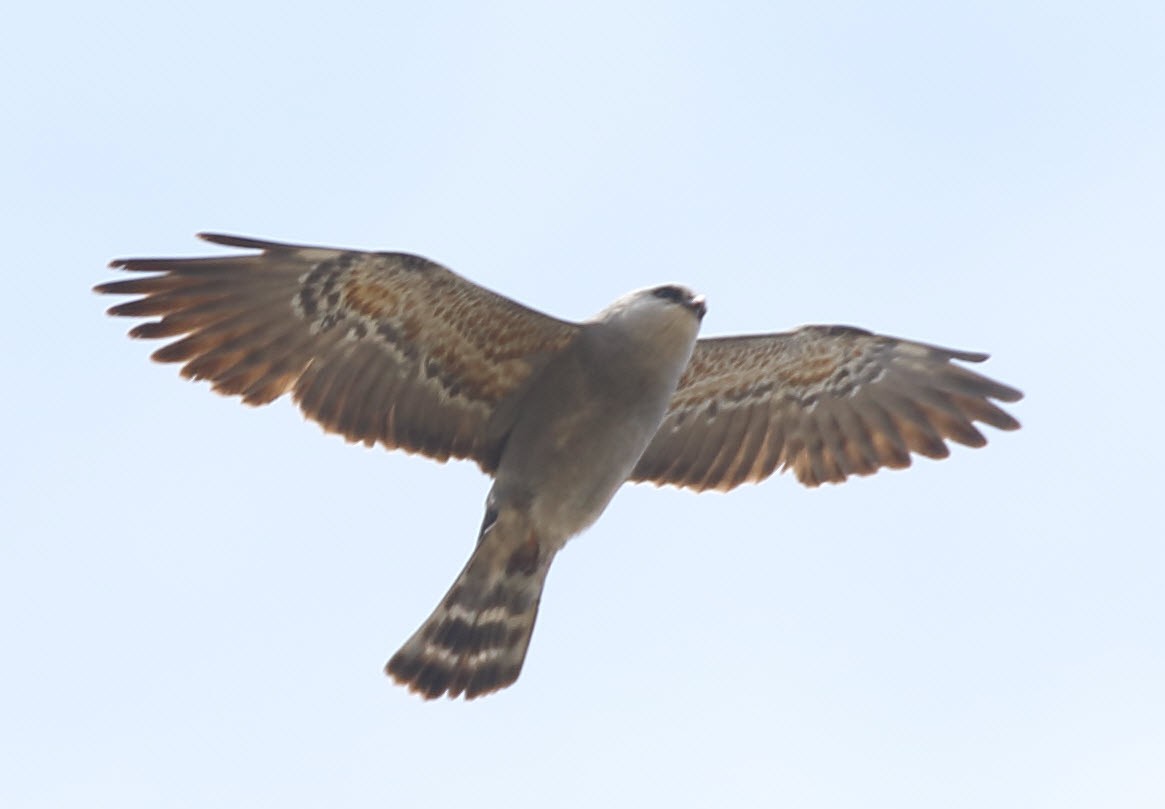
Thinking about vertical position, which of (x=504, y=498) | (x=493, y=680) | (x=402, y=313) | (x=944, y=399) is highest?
(x=944, y=399)

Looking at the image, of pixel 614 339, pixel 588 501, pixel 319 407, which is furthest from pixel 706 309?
pixel 319 407

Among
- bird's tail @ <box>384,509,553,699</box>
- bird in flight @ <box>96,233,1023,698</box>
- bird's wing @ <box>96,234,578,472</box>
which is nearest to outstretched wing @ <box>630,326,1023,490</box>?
bird in flight @ <box>96,233,1023,698</box>

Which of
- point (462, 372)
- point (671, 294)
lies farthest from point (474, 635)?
point (671, 294)

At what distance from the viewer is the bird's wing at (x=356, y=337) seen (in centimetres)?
1072

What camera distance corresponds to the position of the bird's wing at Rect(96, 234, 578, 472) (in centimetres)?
1072

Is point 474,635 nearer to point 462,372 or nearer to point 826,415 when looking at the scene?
point 462,372

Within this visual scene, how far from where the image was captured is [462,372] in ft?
36.8

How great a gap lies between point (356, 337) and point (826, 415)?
3.16 meters

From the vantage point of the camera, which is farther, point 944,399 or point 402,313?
point 944,399

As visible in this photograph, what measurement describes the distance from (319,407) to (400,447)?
528mm

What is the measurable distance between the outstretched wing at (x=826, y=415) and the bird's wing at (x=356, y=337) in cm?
140

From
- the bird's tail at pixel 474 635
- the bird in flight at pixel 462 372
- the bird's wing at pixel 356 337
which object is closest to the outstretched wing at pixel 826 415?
the bird in flight at pixel 462 372

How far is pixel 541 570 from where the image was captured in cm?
1120

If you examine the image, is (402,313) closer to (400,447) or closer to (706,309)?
(400,447)
